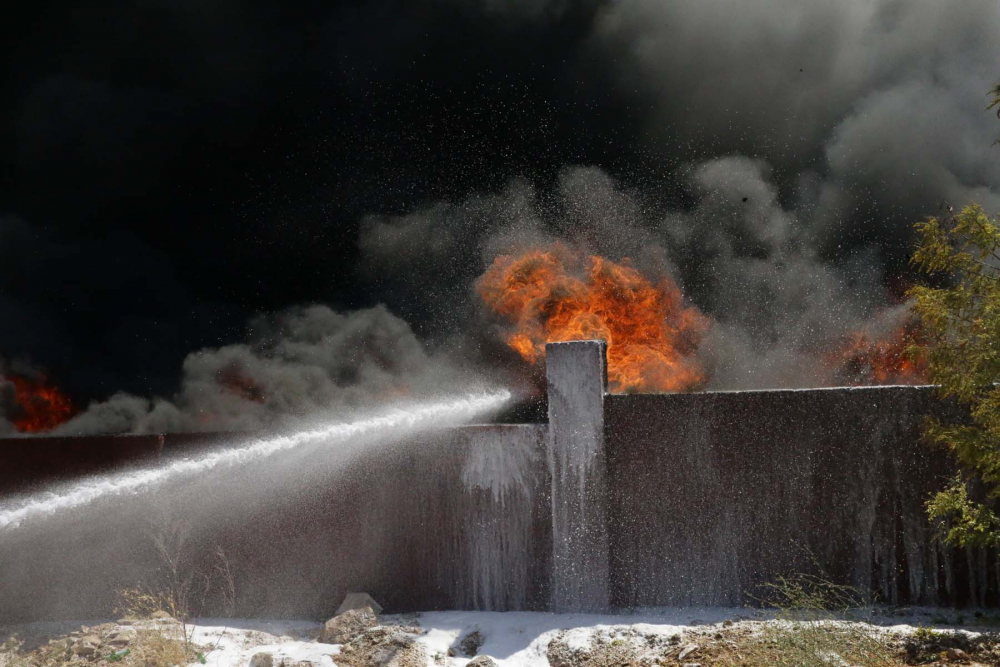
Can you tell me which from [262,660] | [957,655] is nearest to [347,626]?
[262,660]

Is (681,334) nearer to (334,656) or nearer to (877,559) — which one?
(877,559)

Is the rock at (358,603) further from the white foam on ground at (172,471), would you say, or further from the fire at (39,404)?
the fire at (39,404)

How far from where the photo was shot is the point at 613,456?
26.1 ft

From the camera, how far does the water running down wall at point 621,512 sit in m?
7.42

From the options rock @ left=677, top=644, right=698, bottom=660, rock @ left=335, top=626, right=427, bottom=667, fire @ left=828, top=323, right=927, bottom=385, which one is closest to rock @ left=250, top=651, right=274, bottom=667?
rock @ left=335, top=626, right=427, bottom=667

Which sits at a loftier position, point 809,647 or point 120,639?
point 809,647

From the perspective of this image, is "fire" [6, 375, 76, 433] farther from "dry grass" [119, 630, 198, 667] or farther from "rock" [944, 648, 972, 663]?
"rock" [944, 648, 972, 663]

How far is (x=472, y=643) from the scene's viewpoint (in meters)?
7.39

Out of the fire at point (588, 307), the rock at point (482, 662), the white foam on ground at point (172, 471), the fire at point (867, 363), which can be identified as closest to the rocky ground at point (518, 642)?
the rock at point (482, 662)

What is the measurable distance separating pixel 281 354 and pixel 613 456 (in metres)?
20.5

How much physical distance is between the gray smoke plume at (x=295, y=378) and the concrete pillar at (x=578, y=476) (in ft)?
54.2

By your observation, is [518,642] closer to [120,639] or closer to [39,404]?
[120,639]

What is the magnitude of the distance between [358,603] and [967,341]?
708cm

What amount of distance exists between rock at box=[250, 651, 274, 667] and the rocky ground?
10 mm
